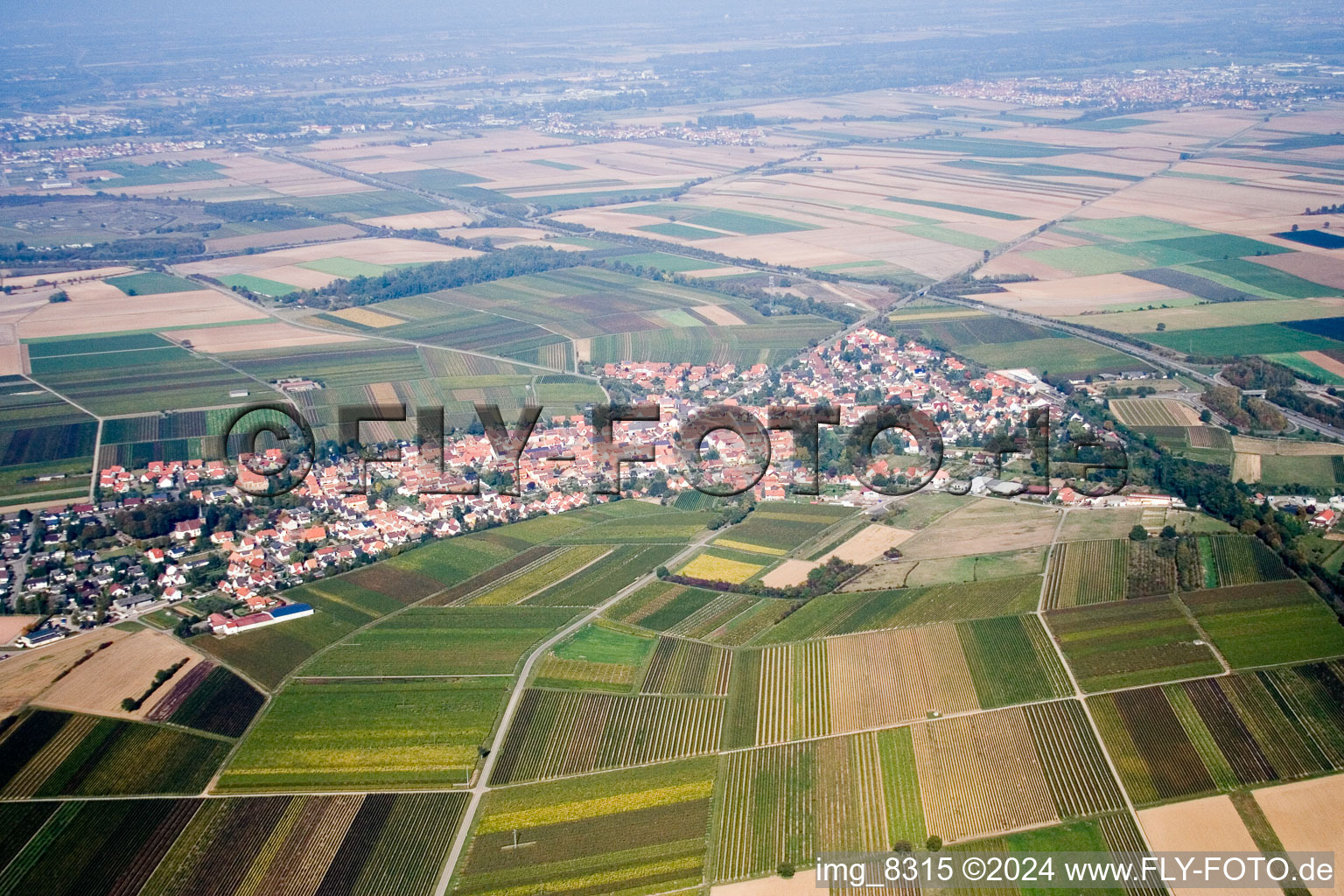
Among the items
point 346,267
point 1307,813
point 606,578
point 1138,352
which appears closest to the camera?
point 1307,813

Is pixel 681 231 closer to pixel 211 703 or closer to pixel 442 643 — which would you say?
pixel 442 643

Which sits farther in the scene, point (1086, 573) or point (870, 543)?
point (870, 543)

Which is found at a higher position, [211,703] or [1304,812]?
[1304,812]

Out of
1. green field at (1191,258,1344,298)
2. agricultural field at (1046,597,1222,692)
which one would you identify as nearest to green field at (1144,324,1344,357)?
green field at (1191,258,1344,298)

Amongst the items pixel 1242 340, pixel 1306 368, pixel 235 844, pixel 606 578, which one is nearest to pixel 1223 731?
pixel 606 578

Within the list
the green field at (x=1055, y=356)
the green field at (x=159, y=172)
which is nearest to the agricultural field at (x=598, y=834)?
the green field at (x=1055, y=356)

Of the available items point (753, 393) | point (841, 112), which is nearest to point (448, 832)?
point (753, 393)

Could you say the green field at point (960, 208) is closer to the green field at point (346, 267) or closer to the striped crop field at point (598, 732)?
the green field at point (346, 267)

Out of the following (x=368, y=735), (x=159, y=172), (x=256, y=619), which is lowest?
(x=368, y=735)

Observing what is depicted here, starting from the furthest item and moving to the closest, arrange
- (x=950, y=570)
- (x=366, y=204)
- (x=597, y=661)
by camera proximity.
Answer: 1. (x=366, y=204)
2. (x=950, y=570)
3. (x=597, y=661)
